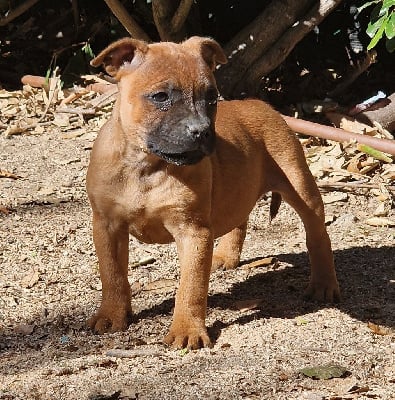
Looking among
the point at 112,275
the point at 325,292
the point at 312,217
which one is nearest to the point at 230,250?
the point at 312,217

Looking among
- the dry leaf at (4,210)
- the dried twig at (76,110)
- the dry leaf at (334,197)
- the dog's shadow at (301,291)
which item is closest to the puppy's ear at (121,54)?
the dog's shadow at (301,291)

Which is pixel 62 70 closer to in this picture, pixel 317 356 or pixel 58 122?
pixel 58 122

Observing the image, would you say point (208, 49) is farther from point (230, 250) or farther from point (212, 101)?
point (230, 250)

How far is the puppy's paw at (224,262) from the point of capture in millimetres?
6551

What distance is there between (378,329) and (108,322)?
1.54 meters

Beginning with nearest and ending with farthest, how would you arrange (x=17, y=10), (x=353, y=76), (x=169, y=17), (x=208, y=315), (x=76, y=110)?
(x=208, y=315)
(x=169, y=17)
(x=76, y=110)
(x=353, y=76)
(x=17, y=10)

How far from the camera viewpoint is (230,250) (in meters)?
6.55

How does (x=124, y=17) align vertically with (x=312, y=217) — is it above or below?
above

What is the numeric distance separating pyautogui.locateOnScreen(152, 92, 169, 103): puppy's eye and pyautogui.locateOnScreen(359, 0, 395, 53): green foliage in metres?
3.10


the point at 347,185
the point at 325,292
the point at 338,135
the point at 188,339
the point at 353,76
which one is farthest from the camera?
the point at 353,76

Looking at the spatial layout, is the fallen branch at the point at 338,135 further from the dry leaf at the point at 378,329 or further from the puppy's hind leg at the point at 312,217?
the dry leaf at the point at 378,329

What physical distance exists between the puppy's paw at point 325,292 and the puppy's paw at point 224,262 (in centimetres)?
67

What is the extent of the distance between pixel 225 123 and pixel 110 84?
14.6 feet

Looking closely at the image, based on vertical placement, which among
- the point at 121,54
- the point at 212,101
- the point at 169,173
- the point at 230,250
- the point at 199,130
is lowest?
the point at 230,250
